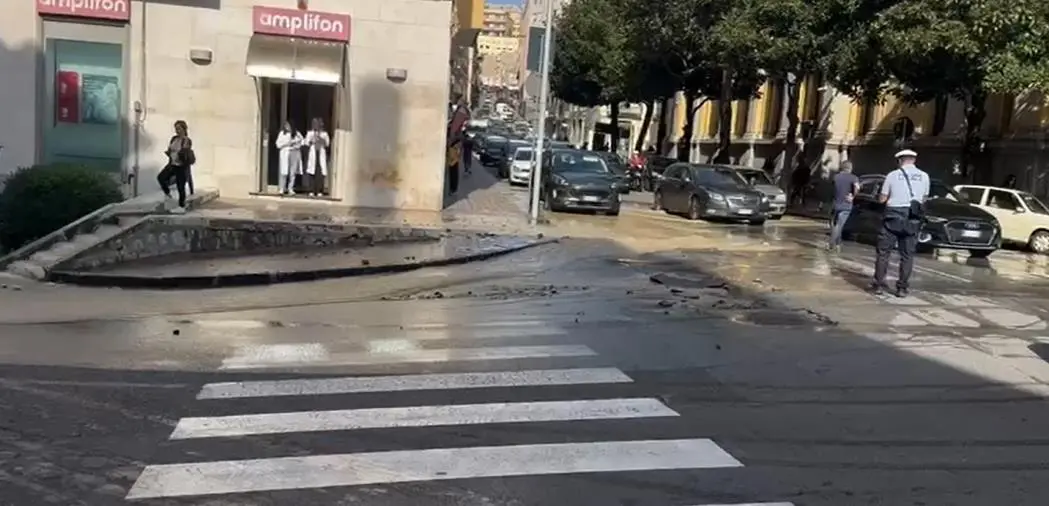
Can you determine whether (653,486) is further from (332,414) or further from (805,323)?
(805,323)

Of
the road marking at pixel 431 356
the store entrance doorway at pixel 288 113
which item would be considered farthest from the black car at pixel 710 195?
the road marking at pixel 431 356

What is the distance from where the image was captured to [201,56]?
69.6 ft

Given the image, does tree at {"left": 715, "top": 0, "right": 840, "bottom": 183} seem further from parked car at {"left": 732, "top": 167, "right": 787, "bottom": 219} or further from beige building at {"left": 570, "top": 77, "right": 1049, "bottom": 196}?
beige building at {"left": 570, "top": 77, "right": 1049, "bottom": 196}

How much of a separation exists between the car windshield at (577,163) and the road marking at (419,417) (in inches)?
794

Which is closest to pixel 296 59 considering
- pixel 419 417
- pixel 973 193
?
pixel 419 417

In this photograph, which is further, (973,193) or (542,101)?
(973,193)

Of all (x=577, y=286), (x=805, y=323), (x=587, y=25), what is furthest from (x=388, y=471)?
(x=587, y=25)

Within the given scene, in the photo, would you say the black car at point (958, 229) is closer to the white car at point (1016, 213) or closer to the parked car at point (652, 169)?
the white car at point (1016, 213)

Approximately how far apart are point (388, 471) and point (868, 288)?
9641mm

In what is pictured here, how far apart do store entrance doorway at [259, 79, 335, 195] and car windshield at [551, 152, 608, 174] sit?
6.75m

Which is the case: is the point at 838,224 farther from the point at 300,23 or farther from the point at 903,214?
the point at 300,23

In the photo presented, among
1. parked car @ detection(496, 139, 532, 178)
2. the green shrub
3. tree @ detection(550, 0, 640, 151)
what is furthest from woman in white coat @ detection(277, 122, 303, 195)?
tree @ detection(550, 0, 640, 151)

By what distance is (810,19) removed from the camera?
96.0 ft

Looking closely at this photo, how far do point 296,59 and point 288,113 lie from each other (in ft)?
5.28
